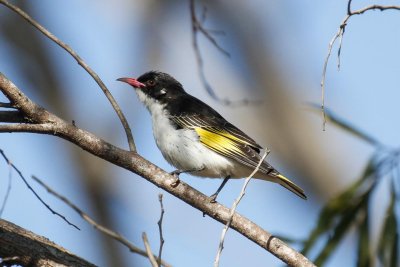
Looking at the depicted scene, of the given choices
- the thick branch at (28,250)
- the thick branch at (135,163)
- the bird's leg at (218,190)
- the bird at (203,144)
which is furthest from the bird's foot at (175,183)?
the bird at (203,144)

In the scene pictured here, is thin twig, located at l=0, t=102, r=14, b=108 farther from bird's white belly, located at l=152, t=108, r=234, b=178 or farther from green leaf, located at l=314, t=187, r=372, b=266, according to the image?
green leaf, located at l=314, t=187, r=372, b=266

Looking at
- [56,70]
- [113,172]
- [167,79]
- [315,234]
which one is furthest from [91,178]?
[315,234]

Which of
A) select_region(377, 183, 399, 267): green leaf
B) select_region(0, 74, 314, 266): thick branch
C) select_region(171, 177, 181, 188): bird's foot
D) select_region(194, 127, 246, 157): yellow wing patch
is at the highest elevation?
select_region(194, 127, 246, 157): yellow wing patch

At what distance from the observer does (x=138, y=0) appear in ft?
31.7

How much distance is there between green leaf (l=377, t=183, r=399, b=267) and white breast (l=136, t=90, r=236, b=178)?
1162 millimetres

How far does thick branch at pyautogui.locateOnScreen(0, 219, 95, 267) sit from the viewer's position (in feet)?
12.3

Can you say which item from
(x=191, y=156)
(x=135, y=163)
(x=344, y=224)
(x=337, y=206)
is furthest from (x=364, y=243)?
(x=135, y=163)

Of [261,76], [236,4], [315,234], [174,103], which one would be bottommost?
[315,234]

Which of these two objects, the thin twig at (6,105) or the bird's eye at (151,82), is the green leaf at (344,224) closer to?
the bird's eye at (151,82)

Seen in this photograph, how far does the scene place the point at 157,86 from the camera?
21.5 ft

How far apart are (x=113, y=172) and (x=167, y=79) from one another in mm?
2271

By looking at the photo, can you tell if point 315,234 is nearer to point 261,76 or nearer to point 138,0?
point 261,76

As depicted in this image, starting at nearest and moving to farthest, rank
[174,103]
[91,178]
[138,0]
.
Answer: [174,103] → [91,178] → [138,0]

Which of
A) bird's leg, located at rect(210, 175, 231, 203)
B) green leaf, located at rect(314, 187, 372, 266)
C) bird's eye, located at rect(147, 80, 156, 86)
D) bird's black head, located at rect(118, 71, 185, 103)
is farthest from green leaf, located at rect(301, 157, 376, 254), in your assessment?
bird's eye, located at rect(147, 80, 156, 86)
